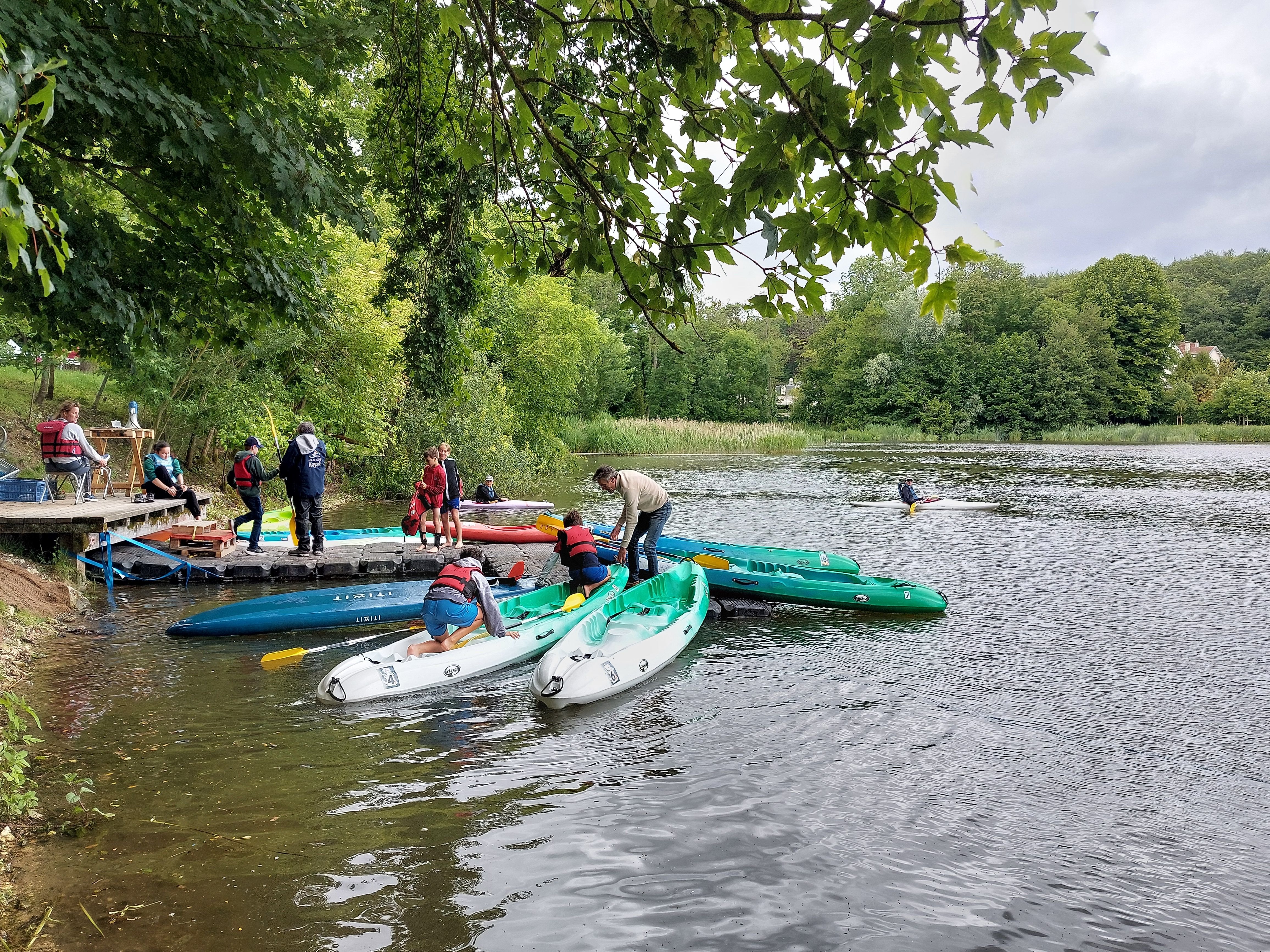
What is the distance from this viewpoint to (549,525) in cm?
1641

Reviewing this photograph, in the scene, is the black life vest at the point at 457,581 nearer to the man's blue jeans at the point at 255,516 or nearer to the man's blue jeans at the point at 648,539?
the man's blue jeans at the point at 648,539

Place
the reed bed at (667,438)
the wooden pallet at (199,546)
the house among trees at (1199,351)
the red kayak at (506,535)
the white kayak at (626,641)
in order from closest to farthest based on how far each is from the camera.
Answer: the white kayak at (626,641)
the wooden pallet at (199,546)
the red kayak at (506,535)
the reed bed at (667,438)
the house among trees at (1199,351)

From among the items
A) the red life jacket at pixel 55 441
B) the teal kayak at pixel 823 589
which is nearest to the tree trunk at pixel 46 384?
the red life jacket at pixel 55 441

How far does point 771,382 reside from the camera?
260ft

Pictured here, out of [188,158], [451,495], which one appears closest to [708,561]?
[451,495]

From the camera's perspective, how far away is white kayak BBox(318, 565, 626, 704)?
24.5 feet

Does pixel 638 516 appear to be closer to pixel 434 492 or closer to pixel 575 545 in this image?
pixel 575 545

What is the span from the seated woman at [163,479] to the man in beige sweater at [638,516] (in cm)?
788

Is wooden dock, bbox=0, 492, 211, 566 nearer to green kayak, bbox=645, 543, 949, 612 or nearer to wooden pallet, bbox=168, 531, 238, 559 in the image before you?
wooden pallet, bbox=168, 531, 238, 559

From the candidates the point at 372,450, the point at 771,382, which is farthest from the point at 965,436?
the point at 372,450

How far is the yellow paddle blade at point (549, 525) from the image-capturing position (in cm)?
1636

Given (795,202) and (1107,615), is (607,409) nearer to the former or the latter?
(1107,615)

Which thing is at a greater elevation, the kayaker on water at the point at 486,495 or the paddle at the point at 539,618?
the kayaker on water at the point at 486,495

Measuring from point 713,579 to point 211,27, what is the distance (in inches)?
348
